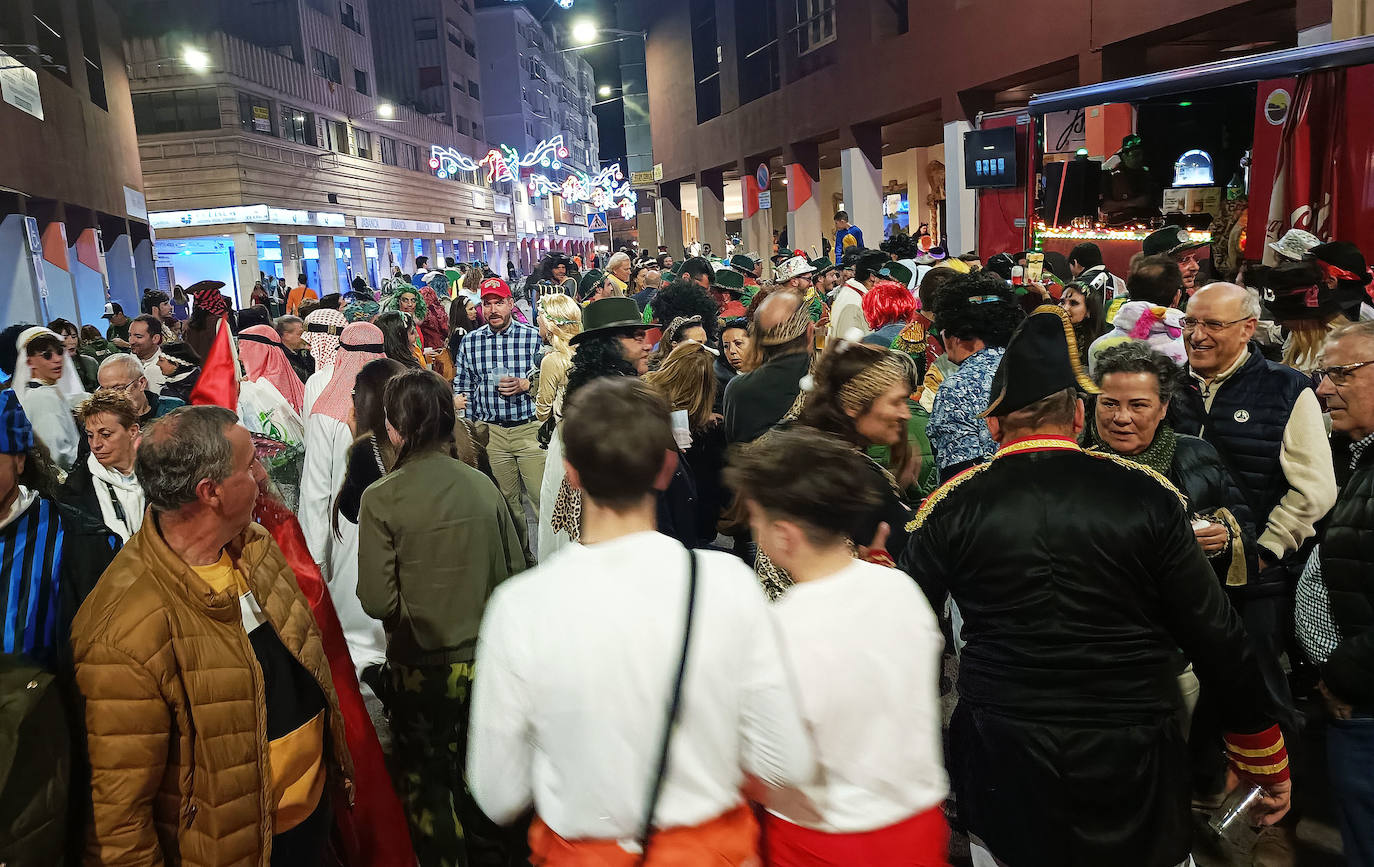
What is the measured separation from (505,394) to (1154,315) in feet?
14.2

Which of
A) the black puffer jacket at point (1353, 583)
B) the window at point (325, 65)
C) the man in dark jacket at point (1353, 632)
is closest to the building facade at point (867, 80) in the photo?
the man in dark jacket at point (1353, 632)

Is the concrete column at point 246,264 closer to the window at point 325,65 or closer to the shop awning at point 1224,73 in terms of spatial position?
the window at point 325,65

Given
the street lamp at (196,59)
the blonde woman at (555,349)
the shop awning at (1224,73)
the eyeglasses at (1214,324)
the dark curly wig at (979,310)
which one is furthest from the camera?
the street lamp at (196,59)

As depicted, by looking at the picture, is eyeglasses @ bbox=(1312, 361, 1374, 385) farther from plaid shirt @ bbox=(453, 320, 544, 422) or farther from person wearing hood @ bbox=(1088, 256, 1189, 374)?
→ plaid shirt @ bbox=(453, 320, 544, 422)

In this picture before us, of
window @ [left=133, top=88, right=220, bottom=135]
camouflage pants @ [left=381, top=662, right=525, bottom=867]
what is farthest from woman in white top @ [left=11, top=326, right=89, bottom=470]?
window @ [left=133, top=88, right=220, bottom=135]

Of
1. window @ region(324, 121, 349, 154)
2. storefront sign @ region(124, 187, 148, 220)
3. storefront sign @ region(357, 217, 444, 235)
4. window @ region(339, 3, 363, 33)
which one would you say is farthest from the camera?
storefront sign @ region(357, 217, 444, 235)

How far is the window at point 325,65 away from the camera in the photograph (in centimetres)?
3791

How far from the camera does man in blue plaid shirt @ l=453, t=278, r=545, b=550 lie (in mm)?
6746

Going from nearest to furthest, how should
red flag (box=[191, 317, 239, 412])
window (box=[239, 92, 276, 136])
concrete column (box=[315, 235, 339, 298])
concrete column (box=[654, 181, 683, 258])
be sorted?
1. red flag (box=[191, 317, 239, 412])
2. window (box=[239, 92, 276, 136])
3. concrete column (box=[654, 181, 683, 258])
4. concrete column (box=[315, 235, 339, 298])

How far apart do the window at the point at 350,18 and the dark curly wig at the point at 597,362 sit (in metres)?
43.6

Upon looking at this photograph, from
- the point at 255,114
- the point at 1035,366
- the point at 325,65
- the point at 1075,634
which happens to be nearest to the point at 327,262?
the point at 255,114

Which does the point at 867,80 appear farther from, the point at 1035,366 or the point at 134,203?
the point at 134,203

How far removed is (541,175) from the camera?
53.0 metres

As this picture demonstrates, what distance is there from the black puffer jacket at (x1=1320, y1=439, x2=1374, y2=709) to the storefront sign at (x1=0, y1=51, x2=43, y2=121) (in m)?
17.6
